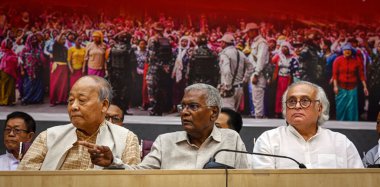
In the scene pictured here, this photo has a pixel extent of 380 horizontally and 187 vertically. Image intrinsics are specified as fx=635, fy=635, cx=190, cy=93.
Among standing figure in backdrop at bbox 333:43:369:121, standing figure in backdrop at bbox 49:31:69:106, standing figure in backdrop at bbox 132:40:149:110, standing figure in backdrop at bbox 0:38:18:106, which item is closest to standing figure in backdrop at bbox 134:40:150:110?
standing figure in backdrop at bbox 132:40:149:110

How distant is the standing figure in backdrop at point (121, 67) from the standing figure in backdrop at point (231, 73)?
0.87 meters

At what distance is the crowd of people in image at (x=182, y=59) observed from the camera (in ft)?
19.6

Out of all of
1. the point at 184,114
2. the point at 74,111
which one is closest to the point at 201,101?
the point at 184,114

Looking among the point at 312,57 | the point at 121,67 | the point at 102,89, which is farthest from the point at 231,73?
the point at 102,89

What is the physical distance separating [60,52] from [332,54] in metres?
2.65

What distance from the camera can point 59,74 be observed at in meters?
6.03

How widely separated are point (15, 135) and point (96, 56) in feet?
5.03

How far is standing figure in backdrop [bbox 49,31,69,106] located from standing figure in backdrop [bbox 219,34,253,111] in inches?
58.6

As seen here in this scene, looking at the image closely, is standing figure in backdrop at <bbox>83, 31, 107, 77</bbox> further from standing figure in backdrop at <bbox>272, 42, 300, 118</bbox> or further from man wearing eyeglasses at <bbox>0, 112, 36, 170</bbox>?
standing figure in backdrop at <bbox>272, 42, 300, 118</bbox>

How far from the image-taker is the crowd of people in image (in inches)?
236

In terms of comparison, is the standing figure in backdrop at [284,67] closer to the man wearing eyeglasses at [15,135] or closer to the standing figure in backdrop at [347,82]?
the standing figure in backdrop at [347,82]

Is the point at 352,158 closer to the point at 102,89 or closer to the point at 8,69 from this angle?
the point at 102,89

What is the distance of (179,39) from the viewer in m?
6.15

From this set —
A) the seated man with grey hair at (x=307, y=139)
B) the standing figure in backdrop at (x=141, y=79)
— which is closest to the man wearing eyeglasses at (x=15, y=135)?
the standing figure in backdrop at (x=141, y=79)
